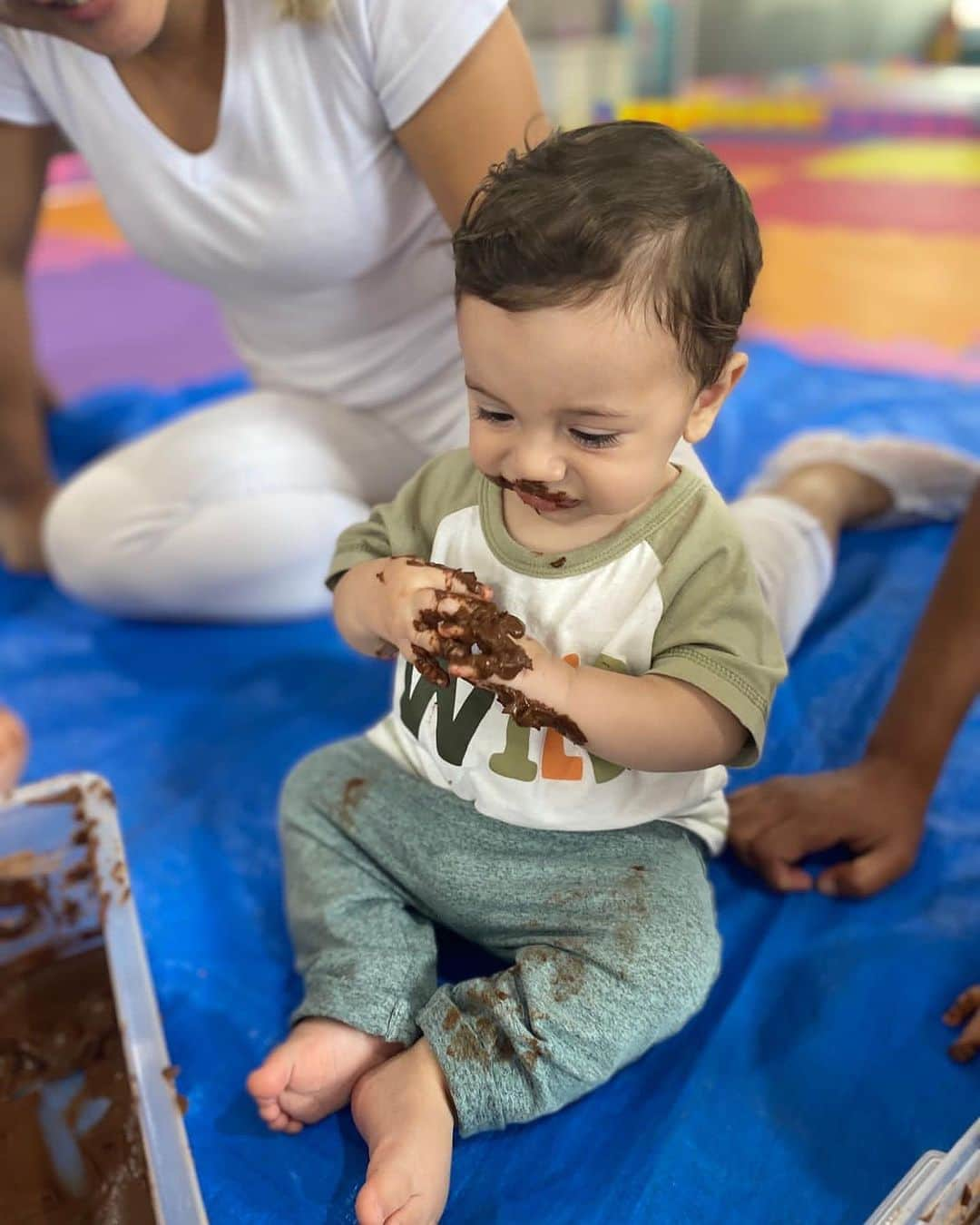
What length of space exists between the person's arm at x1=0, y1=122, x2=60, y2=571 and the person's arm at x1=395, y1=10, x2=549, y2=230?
1.70 ft

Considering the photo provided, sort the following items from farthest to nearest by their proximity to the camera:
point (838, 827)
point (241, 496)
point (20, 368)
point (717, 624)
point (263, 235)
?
point (20, 368) < point (241, 496) < point (263, 235) < point (838, 827) < point (717, 624)

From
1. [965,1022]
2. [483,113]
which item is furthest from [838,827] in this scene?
[483,113]

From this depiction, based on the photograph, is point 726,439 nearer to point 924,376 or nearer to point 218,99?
point 924,376

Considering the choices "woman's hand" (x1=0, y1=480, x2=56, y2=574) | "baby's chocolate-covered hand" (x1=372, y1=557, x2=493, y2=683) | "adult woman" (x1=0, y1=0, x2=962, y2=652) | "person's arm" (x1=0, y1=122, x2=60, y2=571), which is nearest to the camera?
"baby's chocolate-covered hand" (x1=372, y1=557, x2=493, y2=683)

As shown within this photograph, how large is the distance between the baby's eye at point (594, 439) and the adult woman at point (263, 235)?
14.0 inches

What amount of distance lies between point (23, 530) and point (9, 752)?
0.60m

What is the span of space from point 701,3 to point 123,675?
4.59 meters

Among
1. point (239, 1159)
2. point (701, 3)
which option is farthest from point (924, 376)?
point (701, 3)

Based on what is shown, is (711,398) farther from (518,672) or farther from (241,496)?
(241,496)

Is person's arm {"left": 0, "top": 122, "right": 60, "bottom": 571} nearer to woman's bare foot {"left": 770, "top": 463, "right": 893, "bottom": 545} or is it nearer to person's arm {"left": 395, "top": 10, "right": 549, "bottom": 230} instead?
person's arm {"left": 395, "top": 10, "right": 549, "bottom": 230}

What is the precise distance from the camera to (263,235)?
986mm

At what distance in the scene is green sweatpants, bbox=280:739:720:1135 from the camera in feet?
2.22

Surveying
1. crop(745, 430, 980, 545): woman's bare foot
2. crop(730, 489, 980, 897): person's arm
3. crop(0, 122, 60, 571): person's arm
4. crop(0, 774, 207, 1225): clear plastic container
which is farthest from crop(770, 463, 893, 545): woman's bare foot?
crop(0, 122, 60, 571): person's arm

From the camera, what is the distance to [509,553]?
691mm
